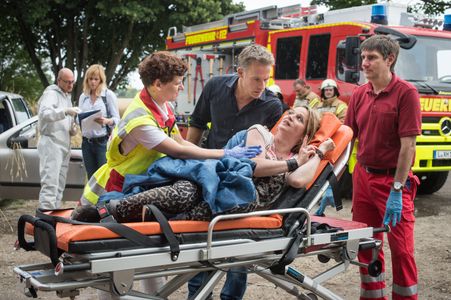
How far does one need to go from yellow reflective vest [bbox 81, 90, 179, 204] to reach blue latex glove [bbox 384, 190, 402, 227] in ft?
4.71

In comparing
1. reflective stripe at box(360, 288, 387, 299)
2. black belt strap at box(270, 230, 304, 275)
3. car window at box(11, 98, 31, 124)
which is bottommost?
A: reflective stripe at box(360, 288, 387, 299)

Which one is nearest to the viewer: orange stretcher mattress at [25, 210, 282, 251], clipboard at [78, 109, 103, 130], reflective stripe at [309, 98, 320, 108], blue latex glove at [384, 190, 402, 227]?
orange stretcher mattress at [25, 210, 282, 251]

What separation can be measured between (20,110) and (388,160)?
5.93 m

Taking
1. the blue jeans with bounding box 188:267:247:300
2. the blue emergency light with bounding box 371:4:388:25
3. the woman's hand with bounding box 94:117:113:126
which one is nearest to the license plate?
the blue emergency light with bounding box 371:4:388:25

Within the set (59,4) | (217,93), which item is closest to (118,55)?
(59,4)

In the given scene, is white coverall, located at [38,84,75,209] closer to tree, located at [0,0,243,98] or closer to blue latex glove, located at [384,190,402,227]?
blue latex glove, located at [384,190,402,227]

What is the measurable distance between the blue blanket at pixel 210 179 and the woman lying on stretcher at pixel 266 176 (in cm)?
5

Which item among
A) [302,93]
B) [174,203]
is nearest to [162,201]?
[174,203]

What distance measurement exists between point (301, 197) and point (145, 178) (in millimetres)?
900

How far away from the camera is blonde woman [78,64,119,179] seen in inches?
290

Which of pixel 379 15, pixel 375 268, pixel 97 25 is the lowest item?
pixel 375 268

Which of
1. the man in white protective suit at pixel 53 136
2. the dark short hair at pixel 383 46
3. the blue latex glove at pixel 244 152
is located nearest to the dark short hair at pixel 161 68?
the blue latex glove at pixel 244 152

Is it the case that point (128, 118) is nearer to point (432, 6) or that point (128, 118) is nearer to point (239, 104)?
point (239, 104)

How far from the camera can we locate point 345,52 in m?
9.29
